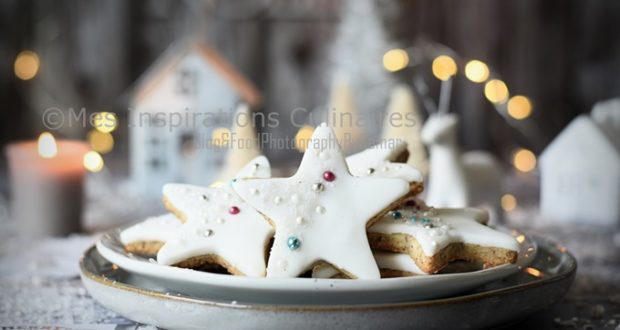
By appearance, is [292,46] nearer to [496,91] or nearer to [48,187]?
[496,91]

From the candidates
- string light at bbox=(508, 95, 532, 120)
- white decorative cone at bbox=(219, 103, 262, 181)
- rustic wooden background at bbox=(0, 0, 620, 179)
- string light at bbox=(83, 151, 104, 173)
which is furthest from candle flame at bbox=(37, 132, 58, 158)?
string light at bbox=(508, 95, 532, 120)

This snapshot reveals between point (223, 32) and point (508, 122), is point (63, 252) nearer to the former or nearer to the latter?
point (223, 32)

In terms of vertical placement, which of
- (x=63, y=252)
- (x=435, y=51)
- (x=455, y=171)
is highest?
(x=435, y=51)

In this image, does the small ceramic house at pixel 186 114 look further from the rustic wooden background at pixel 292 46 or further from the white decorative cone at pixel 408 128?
the rustic wooden background at pixel 292 46

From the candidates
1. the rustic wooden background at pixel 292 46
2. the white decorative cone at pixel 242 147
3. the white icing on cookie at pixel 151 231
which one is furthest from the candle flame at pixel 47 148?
the rustic wooden background at pixel 292 46

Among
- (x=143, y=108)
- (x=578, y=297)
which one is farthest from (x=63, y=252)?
(x=578, y=297)

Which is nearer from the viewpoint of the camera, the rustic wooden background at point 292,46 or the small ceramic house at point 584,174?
the small ceramic house at point 584,174

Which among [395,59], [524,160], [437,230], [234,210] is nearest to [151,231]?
[234,210]
